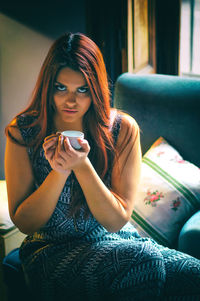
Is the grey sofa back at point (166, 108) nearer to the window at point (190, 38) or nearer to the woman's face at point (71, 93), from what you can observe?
the woman's face at point (71, 93)

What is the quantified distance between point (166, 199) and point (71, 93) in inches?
24.8

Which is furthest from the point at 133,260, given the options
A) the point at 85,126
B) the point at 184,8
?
the point at 184,8

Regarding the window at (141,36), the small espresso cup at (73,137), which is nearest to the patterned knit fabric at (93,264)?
the small espresso cup at (73,137)

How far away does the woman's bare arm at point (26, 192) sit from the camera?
3.89 ft

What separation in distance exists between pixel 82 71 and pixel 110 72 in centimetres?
105

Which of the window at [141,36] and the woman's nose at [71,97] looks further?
the window at [141,36]

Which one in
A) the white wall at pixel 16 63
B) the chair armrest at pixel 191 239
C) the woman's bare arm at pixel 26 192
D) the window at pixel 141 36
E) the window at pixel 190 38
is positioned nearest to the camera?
the woman's bare arm at pixel 26 192

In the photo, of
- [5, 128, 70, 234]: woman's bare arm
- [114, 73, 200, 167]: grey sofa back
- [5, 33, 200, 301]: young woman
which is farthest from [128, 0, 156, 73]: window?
[5, 128, 70, 234]: woman's bare arm

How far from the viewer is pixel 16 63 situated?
74.6 inches

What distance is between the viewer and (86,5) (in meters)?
2.07

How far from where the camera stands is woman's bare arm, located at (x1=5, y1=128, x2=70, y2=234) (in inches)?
46.6

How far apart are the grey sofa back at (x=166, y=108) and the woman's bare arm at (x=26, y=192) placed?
2.36 ft

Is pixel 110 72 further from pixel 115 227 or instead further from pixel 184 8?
pixel 115 227

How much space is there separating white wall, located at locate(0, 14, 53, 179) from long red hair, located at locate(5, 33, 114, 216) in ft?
1.84
